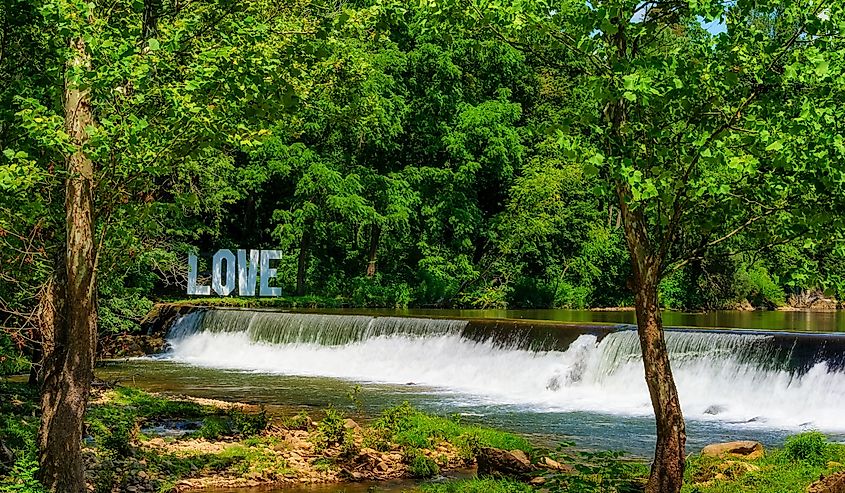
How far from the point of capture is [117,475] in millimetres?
8836

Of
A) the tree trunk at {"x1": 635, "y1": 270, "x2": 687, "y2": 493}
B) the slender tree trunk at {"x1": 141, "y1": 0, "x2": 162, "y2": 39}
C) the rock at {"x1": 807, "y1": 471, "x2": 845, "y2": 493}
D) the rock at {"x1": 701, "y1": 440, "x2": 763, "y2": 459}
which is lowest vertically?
the rock at {"x1": 701, "y1": 440, "x2": 763, "y2": 459}

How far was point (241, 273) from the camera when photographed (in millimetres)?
31453

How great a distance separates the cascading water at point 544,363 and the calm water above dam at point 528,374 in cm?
2

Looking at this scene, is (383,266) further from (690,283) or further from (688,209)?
(688,209)

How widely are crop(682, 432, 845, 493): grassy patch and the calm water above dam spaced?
7.01 feet

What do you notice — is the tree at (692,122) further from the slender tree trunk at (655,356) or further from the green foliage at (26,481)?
the green foliage at (26,481)

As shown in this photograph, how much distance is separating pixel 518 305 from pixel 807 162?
93.3 feet

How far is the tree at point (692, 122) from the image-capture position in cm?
534

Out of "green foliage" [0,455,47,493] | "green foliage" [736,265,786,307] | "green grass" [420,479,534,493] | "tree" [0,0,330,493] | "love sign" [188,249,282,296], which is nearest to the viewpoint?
"tree" [0,0,330,493]

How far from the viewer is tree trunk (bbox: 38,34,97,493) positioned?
21.1 feet

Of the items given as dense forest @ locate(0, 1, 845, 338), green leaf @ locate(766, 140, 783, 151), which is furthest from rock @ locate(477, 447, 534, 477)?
dense forest @ locate(0, 1, 845, 338)

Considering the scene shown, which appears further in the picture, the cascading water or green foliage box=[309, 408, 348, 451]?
the cascading water

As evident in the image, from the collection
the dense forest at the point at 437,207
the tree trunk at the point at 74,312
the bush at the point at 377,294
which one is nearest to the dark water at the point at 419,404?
the dense forest at the point at 437,207

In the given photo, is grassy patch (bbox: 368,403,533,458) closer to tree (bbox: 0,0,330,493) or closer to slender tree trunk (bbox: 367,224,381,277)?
tree (bbox: 0,0,330,493)
